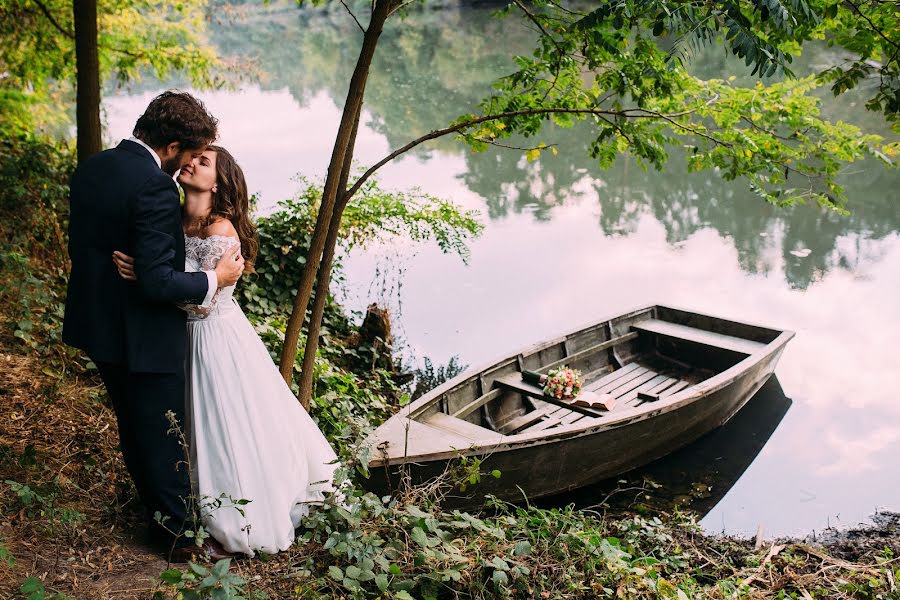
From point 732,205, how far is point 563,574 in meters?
13.7

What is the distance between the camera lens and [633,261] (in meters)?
12.9

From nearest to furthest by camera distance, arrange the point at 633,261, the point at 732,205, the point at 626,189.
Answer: the point at 633,261 → the point at 732,205 → the point at 626,189

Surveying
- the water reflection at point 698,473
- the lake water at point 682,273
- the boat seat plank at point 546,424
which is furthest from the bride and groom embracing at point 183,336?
the lake water at point 682,273

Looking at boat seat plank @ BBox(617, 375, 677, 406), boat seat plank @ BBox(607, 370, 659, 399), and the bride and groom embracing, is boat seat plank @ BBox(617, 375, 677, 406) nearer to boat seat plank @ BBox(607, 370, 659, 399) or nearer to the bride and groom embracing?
boat seat plank @ BBox(607, 370, 659, 399)

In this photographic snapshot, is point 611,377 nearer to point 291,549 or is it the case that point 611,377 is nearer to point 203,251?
point 291,549

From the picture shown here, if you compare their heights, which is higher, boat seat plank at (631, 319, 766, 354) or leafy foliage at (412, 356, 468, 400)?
boat seat plank at (631, 319, 766, 354)

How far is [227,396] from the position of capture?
280 cm

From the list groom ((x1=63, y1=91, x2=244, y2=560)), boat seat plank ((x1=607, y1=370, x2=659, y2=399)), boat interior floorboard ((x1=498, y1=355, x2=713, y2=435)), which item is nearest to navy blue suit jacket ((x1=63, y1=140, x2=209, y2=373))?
groom ((x1=63, y1=91, x2=244, y2=560))

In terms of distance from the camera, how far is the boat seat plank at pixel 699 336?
26.0 feet

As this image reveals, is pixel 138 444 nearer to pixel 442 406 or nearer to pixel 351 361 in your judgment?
pixel 442 406

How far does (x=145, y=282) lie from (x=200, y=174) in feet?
1.70

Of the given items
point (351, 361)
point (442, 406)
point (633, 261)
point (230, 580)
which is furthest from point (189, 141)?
point (633, 261)

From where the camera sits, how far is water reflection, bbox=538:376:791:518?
254 inches

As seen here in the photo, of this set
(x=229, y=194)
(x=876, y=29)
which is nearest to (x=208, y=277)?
(x=229, y=194)
